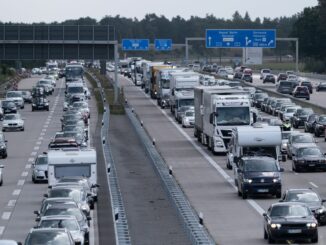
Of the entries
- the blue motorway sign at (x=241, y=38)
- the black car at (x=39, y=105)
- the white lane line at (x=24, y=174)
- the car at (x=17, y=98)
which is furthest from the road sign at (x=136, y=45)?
the white lane line at (x=24, y=174)

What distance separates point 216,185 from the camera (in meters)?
54.3

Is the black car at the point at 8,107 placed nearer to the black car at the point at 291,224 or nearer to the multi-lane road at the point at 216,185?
the multi-lane road at the point at 216,185

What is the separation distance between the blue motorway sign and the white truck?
72101 mm

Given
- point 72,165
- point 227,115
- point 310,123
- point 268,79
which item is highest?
point 227,115

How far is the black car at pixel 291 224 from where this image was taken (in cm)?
3516

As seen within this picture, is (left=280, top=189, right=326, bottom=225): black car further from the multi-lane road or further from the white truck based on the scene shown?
the white truck

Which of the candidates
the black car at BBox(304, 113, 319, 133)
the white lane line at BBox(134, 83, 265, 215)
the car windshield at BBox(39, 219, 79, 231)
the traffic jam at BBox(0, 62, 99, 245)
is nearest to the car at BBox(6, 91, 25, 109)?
the traffic jam at BBox(0, 62, 99, 245)

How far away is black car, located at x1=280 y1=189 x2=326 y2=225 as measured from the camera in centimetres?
3945

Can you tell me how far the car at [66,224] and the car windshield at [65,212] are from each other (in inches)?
43.6

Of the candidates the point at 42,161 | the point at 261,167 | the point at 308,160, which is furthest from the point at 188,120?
the point at 261,167

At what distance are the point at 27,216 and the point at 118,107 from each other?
196ft

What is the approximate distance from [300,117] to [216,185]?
33.1 m

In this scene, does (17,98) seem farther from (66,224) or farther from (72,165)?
(66,224)

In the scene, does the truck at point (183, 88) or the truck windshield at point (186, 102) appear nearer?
the truck windshield at point (186, 102)
